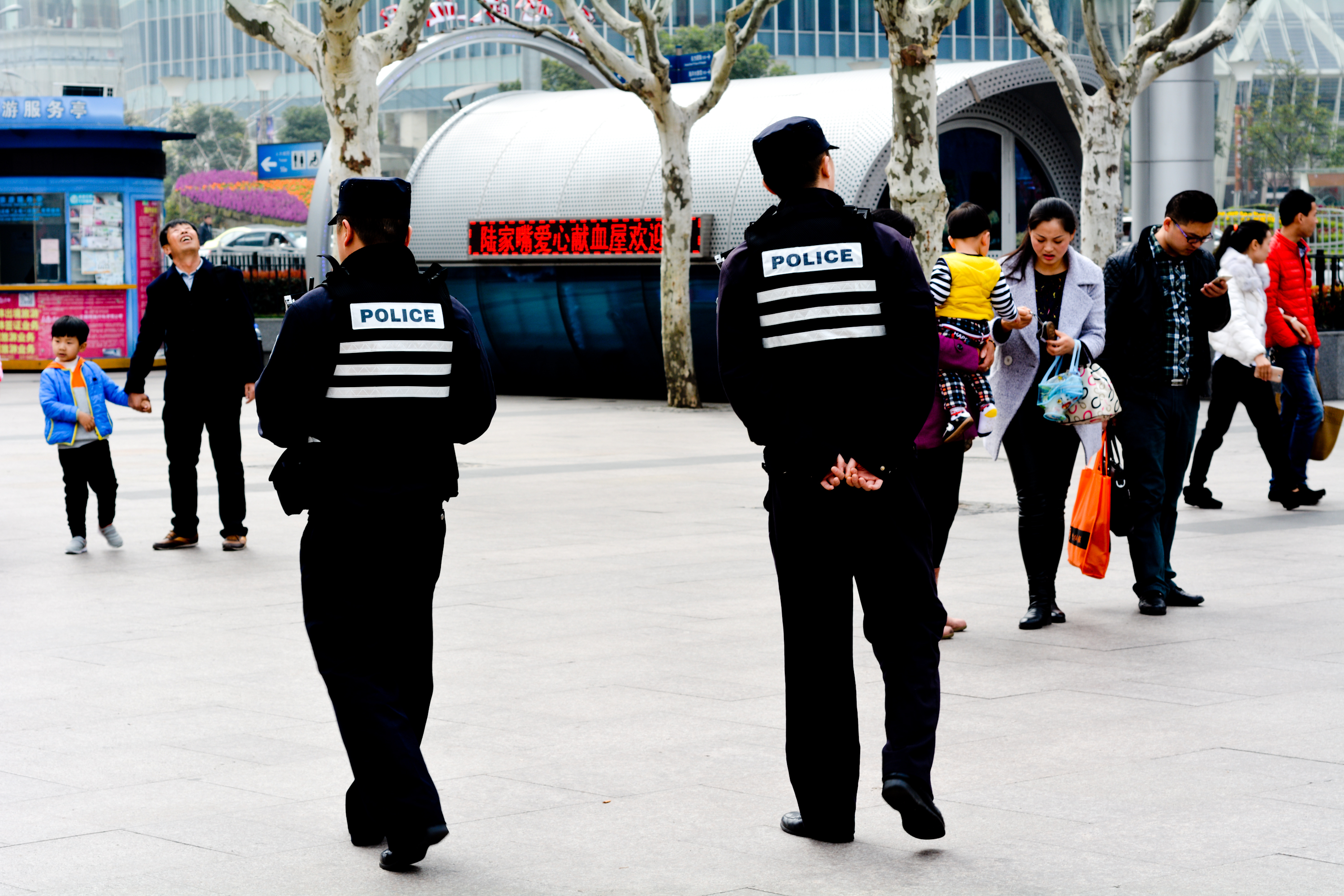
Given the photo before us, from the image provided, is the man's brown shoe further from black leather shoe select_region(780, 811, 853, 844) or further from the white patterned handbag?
black leather shoe select_region(780, 811, 853, 844)

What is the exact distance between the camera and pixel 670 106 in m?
19.2

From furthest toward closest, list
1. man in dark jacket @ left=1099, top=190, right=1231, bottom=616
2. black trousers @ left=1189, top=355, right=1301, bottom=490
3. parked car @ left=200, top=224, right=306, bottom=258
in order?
parked car @ left=200, top=224, right=306, bottom=258 < black trousers @ left=1189, top=355, right=1301, bottom=490 < man in dark jacket @ left=1099, top=190, right=1231, bottom=616

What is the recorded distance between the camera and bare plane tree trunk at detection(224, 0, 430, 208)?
46.7ft

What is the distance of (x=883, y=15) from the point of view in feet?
42.4

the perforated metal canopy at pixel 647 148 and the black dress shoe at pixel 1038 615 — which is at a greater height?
the perforated metal canopy at pixel 647 148

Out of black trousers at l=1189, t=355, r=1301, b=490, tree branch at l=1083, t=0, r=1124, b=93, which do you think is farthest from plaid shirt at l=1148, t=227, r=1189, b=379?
tree branch at l=1083, t=0, r=1124, b=93

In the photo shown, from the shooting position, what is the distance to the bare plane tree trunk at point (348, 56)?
14.2 metres

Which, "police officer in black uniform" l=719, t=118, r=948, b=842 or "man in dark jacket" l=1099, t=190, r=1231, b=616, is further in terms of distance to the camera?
"man in dark jacket" l=1099, t=190, r=1231, b=616

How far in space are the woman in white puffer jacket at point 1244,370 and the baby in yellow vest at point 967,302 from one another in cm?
465

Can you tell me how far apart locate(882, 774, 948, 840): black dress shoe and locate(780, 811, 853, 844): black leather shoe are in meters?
0.19

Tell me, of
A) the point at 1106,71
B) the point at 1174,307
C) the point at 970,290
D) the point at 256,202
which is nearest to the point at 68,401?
the point at 970,290

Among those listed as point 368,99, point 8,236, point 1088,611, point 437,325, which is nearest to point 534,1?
point 8,236

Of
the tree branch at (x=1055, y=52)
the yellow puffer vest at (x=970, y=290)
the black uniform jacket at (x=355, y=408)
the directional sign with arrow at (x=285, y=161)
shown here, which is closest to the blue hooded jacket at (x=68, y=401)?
the yellow puffer vest at (x=970, y=290)

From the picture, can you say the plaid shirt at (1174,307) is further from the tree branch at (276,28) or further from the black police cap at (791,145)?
the tree branch at (276,28)
